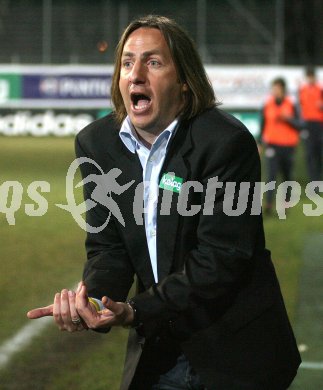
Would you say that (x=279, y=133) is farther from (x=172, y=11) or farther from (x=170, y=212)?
(x=172, y=11)

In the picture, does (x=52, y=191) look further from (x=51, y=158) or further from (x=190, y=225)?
(x=190, y=225)

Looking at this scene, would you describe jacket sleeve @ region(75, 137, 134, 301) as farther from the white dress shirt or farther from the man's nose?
the man's nose

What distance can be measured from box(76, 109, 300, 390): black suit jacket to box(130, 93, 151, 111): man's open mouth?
0.46ft

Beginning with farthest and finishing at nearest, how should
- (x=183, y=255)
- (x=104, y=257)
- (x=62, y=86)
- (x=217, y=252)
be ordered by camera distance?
(x=62, y=86) < (x=104, y=257) < (x=183, y=255) < (x=217, y=252)

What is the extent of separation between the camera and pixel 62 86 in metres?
28.2

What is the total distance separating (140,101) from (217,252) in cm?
56

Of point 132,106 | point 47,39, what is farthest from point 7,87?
point 132,106

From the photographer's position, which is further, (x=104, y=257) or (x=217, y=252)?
(x=104, y=257)

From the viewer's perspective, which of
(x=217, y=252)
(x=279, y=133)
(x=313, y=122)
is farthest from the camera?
(x=313, y=122)

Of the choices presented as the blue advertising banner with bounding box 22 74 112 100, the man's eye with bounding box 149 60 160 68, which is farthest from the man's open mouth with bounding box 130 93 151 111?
the blue advertising banner with bounding box 22 74 112 100

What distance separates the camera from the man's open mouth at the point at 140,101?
3.23m

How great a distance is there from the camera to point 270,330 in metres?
3.23

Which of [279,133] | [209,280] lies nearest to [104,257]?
[209,280]

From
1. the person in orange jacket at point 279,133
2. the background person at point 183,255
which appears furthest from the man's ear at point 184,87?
the person in orange jacket at point 279,133
